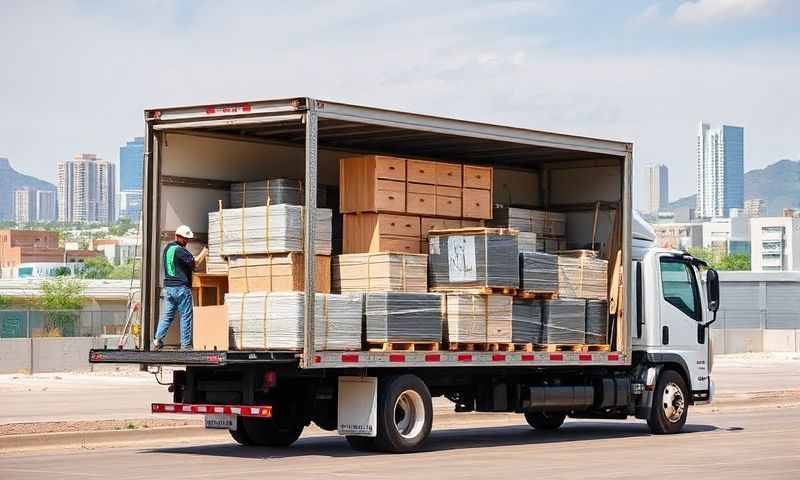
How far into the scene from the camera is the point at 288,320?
620 inches

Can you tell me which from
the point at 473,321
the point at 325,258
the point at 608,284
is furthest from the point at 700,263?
the point at 325,258

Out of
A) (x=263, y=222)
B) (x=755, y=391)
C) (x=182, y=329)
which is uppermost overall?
(x=263, y=222)

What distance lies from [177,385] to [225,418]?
2.50 feet

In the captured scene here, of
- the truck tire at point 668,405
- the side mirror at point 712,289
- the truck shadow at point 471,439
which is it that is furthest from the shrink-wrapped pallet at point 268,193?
the side mirror at point 712,289

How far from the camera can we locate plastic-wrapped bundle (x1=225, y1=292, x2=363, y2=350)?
15.7 metres

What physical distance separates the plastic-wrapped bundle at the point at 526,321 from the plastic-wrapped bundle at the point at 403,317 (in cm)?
129

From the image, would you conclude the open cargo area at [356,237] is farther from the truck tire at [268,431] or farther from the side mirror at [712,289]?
the truck tire at [268,431]

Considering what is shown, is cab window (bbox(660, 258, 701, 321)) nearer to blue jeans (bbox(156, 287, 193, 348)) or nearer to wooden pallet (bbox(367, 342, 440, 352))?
wooden pallet (bbox(367, 342, 440, 352))

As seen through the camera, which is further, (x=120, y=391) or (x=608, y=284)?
(x=120, y=391)

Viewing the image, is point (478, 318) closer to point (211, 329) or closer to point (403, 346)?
point (403, 346)

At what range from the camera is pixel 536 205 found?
71.6 ft

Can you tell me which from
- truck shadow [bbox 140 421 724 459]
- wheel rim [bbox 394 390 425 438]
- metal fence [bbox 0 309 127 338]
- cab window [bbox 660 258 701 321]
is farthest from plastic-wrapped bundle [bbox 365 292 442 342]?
metal fence [bbox 0 309 127 338]

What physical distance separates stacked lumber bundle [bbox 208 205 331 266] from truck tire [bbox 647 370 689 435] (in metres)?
5.98

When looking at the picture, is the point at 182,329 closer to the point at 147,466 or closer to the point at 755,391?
the point at 147,466
